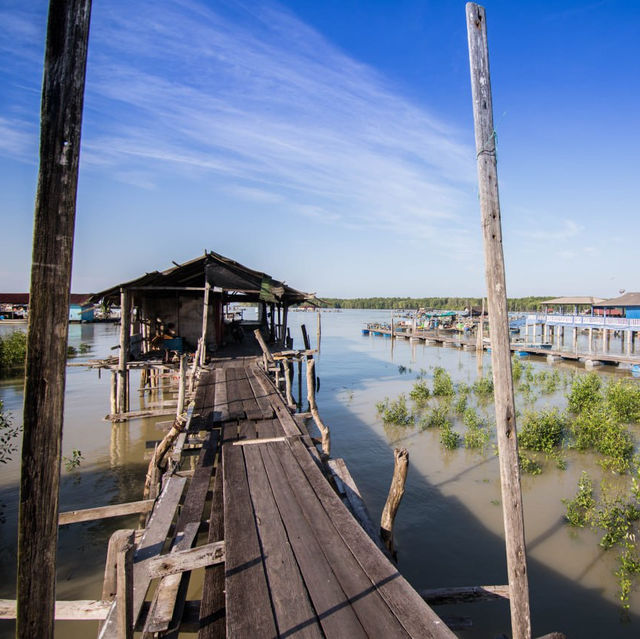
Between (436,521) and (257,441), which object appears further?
(436,521)

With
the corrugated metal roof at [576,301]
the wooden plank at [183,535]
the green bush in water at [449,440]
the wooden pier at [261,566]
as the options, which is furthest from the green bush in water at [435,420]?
the corrugated metal roof at [576,301]

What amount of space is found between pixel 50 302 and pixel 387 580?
2.87 metres

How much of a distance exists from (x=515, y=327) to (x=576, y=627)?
153ft

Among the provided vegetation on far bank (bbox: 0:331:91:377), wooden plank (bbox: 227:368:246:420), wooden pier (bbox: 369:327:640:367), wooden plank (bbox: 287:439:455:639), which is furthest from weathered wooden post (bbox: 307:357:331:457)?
wooden pier (bbox: 369:327:640:367)

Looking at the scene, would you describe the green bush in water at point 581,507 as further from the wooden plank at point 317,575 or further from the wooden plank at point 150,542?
the wooden plank at point 150,542

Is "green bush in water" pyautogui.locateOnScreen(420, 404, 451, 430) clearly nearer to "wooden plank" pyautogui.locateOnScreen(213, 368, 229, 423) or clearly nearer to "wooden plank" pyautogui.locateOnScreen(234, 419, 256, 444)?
"wooden plank" pyautogui.locateOnScreen(213, 368, 229, 423)

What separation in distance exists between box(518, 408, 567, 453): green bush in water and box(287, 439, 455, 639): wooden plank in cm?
871

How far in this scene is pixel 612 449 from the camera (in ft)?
33.6

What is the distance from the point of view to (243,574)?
3062 mm

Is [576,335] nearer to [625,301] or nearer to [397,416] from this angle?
[625,301]

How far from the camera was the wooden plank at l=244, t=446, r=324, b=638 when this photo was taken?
260 centimetres

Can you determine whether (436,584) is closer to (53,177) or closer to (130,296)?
(53,177)

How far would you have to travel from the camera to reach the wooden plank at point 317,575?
2.58 m

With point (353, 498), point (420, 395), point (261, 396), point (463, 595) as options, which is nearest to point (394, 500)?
point (353, 498)
